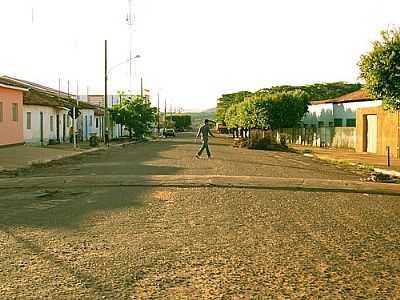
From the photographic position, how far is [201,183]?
16672mm

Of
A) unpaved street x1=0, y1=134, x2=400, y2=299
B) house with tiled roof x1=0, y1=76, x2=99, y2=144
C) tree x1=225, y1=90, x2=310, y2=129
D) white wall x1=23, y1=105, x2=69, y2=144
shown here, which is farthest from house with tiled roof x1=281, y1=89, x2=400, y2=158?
white wall x1=23, y1=105, x2=69, y2=144

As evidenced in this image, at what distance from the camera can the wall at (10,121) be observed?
3509 cm

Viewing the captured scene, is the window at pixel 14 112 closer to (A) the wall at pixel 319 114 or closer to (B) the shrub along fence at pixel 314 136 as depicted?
(B) the shrub along fence at pixel 314 136

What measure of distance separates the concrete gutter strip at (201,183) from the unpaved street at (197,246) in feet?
5.86

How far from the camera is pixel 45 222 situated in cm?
1046

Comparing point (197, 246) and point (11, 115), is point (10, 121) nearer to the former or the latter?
point (11, 115)

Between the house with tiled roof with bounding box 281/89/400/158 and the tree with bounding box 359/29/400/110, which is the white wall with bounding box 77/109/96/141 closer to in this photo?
the house with tiled roof with bounding box 281/89/400/158

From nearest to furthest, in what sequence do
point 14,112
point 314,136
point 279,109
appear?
point 14,112
point 314,136
point 279,109

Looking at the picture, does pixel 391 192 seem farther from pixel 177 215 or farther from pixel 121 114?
pixel 121 114

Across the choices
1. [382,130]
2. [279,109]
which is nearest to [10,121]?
[382,130]

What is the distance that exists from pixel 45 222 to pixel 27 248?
2.18m

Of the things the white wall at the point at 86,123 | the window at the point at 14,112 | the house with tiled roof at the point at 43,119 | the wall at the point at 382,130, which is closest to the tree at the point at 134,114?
the white wall at the point at 86,123

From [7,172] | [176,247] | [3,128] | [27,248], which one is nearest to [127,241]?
[176,247]

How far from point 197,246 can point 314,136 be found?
48747 millimetres
